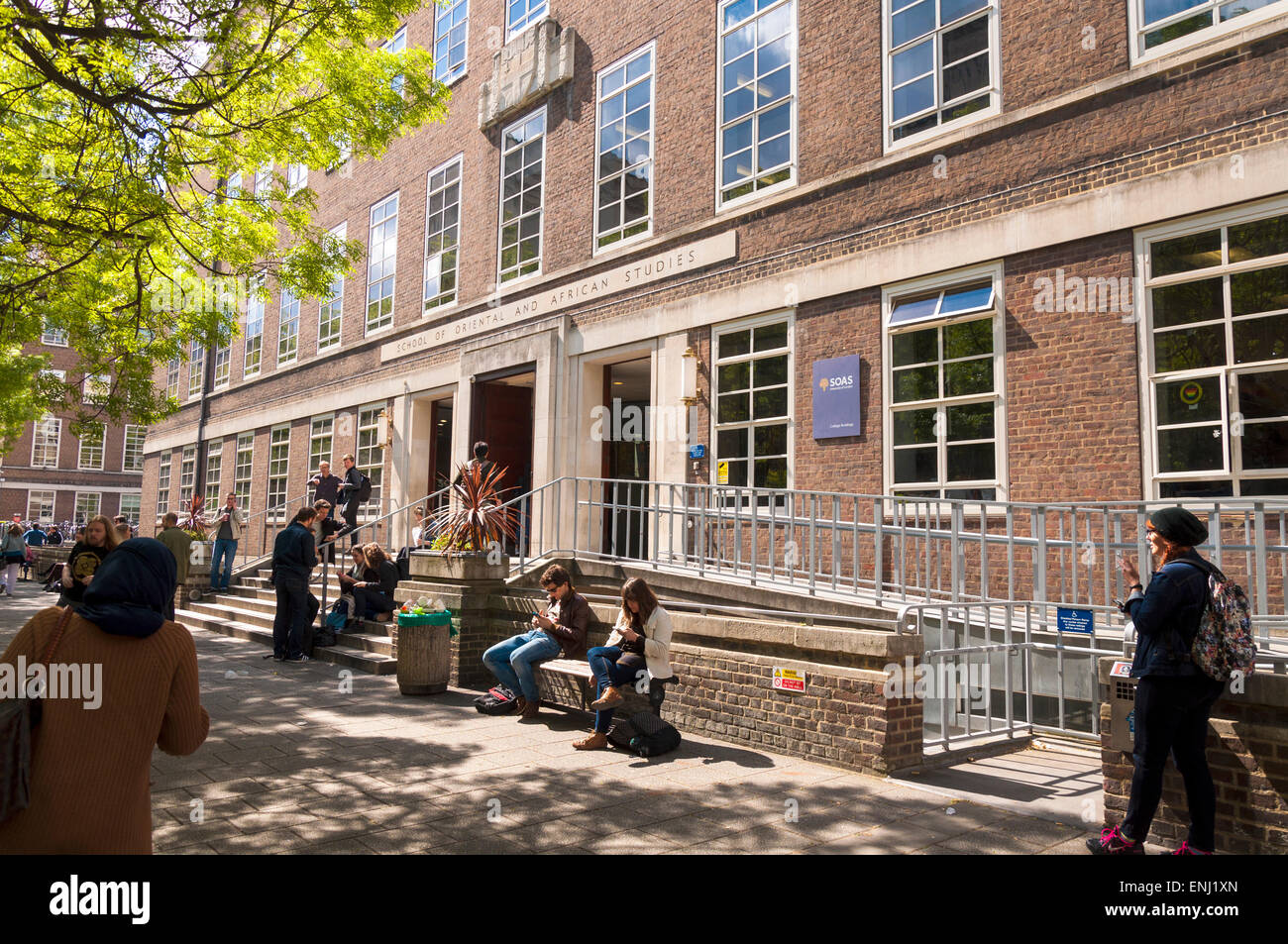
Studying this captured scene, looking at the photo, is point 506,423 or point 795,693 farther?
point 506,423

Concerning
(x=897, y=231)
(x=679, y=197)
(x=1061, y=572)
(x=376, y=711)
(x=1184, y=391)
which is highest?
(x=679, y=197)

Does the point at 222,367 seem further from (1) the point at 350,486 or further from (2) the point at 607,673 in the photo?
(2) the point at 607,673

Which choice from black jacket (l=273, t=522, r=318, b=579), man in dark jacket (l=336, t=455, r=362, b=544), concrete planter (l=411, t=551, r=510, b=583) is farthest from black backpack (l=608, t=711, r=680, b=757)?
man in dark jacket (l=336, t=455, r=362, b=544)

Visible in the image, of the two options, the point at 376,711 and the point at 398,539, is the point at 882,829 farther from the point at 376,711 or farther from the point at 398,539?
the point at 398,539

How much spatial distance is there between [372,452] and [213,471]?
10.4 m

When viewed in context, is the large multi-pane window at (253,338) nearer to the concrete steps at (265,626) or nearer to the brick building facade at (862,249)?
the brick building facade at (862,249)

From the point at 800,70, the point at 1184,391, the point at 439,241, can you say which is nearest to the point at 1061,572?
the point at 1184,391

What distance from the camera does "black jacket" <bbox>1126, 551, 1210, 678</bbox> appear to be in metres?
4.36

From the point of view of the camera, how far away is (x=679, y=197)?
1320cm

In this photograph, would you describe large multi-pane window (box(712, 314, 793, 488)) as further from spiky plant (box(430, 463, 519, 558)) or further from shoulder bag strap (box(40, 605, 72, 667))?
shoulder bag strap (box(40, 605, 72, 667))

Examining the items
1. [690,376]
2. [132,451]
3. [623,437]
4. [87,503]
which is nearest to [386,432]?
[623,437]

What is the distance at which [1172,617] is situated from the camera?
4.39 m
